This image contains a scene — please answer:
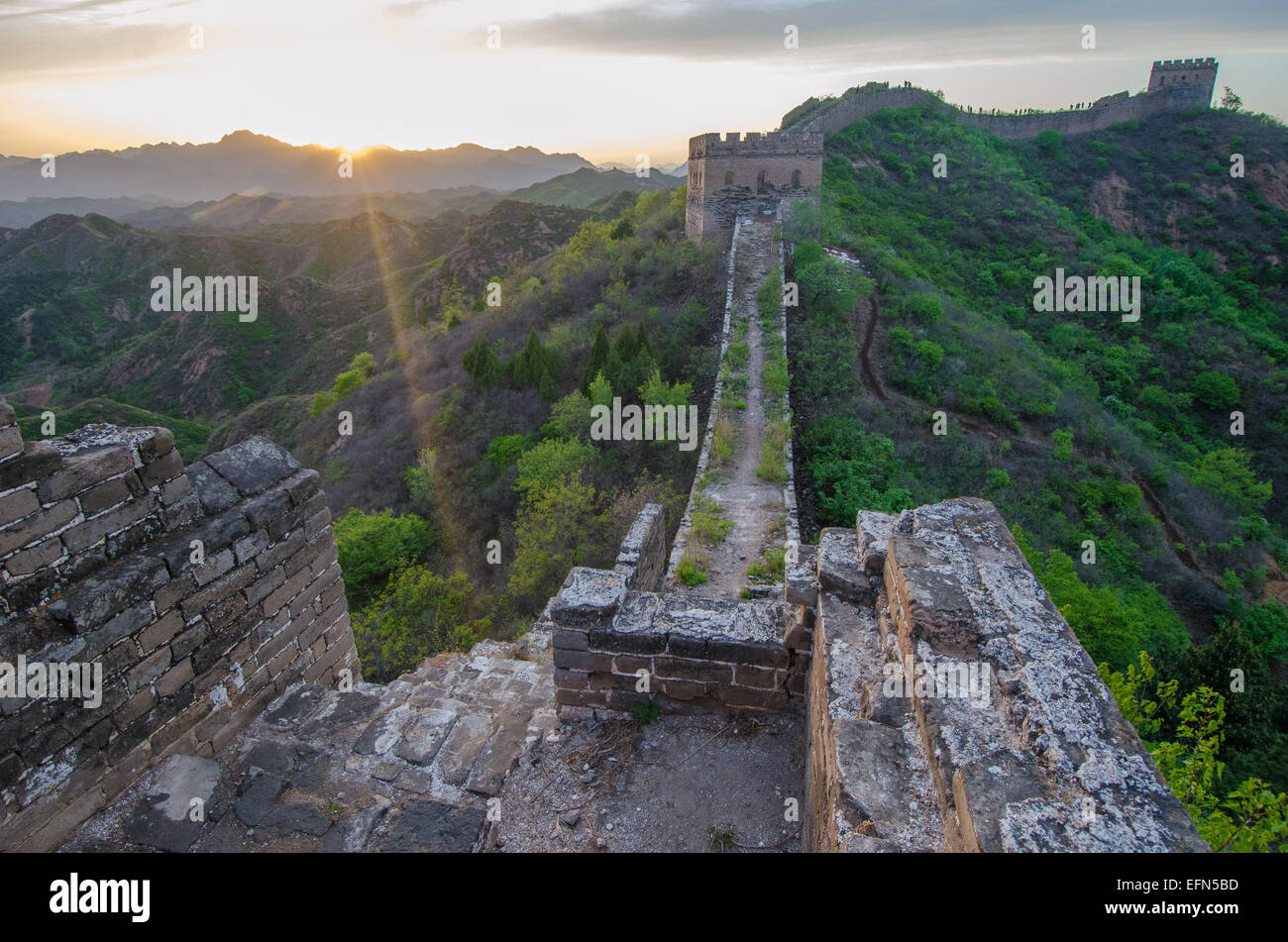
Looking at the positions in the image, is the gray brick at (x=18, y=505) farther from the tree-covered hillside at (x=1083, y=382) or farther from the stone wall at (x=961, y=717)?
the tree-covered hillside at (x=1083, y=382)

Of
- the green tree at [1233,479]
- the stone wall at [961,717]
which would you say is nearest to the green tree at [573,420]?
the stone wall at [961,717]

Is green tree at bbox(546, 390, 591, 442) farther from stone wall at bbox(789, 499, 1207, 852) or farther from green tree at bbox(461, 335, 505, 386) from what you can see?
stone wall at bbox(789, 499, 1207, 852)

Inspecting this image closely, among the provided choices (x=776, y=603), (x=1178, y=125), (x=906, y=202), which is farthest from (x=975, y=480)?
(x=1178, y=125)

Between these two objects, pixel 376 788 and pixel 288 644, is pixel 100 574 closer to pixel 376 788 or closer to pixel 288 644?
pixel 288 644

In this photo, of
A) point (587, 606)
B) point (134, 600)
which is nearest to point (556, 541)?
point (587, 606)

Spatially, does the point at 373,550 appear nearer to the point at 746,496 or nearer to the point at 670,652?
the point at 746,496
